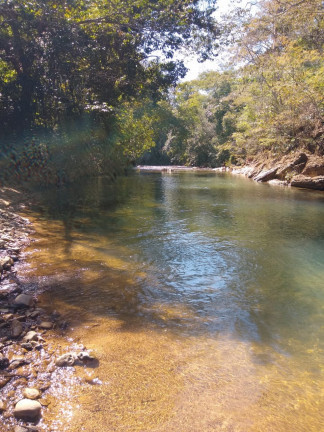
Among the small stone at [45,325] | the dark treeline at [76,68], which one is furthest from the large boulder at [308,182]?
the small stone at [45,325]

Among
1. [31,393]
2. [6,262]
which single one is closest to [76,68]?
[6,262]

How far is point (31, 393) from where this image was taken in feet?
7.93

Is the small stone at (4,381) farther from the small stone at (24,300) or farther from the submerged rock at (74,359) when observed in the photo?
the small stone at (24,300)

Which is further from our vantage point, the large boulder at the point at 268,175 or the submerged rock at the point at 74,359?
the large boulder at the point at 268,175

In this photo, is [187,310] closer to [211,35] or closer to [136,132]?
[211,35]

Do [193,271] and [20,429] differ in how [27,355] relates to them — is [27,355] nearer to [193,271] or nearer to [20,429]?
[20,429]

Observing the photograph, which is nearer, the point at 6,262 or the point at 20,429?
the point at 20,429

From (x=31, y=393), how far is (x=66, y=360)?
0.46m

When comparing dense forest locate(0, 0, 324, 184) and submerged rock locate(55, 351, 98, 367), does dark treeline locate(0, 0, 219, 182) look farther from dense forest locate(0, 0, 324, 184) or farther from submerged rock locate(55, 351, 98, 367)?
submerged rock locate(55, 351, 98, 367)

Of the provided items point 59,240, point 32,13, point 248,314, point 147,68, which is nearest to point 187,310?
point 248,314

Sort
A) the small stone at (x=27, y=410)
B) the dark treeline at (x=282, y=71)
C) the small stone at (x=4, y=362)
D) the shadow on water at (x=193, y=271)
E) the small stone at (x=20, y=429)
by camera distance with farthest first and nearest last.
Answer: the dark treeline at (x=282, y=71)
the shadow on water at (x=193, y=271)
the small stone at (x=4, y=362)
the small stone at (x=27, y=410)
the small stone at (x=20, y=429)

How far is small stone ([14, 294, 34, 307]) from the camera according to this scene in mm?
3812

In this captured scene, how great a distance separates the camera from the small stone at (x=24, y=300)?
3812mm

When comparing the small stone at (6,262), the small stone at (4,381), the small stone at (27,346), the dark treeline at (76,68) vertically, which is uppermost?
the dark treeline at (76,68)
